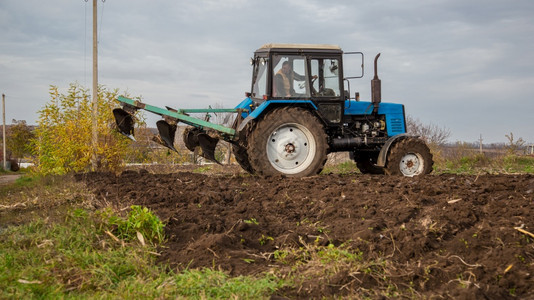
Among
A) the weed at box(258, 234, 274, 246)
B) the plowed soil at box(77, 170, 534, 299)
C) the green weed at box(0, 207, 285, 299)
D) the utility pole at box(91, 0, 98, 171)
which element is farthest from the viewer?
the utility pole at box(91, 0, 98, 171)

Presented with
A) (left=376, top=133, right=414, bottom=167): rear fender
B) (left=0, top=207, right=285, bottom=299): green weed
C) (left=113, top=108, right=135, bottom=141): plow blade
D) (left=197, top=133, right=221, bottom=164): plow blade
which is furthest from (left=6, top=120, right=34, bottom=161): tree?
(left=0, top=207, right=285, bottom=299): green weed

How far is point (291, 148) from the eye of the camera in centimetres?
941

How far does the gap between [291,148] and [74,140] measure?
19.3 feet

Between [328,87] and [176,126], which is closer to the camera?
[176,126]

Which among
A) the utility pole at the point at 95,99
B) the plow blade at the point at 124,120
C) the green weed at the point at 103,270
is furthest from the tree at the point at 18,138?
the green weed at the point at 103,270

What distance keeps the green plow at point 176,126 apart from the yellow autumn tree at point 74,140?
2.48 m

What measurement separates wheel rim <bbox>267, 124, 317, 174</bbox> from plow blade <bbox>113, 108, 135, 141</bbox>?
272 centimetres

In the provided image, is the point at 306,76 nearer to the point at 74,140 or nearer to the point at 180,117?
the point at 180,117

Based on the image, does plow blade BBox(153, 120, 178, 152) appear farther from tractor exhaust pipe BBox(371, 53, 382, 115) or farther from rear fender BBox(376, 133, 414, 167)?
tractor exhaust pipe BBox(371, 53, 382, 115)

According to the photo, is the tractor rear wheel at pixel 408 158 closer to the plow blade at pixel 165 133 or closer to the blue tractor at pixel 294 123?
the blue tractor at pixel 294 123

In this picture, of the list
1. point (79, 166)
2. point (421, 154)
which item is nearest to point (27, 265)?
point (421, 154)

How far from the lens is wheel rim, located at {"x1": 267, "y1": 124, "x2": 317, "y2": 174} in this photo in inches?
369

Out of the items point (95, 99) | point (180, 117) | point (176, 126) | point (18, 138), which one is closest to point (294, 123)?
point (180, 117)

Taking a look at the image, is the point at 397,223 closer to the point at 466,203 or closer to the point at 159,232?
the point at 466,203
